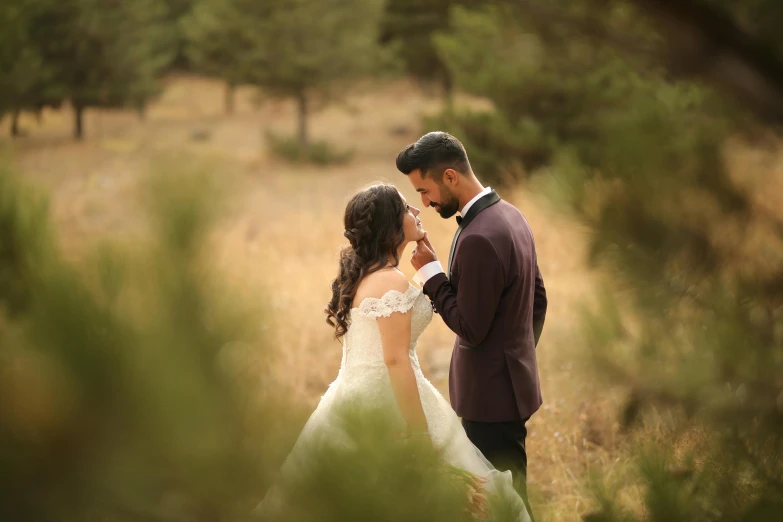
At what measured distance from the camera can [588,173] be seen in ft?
4.57

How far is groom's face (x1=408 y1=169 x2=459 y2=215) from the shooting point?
3.43m

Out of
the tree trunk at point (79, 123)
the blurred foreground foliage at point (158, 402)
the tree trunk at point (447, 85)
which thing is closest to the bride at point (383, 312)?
the blurred foreground foliage at point (158, 402)

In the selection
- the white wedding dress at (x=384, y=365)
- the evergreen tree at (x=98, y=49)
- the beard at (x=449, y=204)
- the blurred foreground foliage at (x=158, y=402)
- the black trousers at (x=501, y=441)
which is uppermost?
the blurred foreground foliage at (x=158, y=402)

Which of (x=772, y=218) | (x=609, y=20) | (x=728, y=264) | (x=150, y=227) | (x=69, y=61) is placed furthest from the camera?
(x=69, y=61)

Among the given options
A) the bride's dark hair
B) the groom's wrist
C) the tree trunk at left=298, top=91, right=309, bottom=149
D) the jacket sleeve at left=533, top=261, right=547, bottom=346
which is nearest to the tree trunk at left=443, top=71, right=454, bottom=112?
the tree trunk at left=298, top=91, right=309, bottom=149

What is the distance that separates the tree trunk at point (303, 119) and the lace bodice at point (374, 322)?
1006 inches

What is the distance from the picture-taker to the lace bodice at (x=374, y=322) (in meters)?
3.41

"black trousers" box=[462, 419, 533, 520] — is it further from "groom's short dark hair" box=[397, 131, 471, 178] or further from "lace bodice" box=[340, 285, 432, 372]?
"groom's short dark hair" box=[397, 131, 471, 178]

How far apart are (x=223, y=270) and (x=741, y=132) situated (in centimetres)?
97

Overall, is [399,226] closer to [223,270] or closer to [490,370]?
[490,370]

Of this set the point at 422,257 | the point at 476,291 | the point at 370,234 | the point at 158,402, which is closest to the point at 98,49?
the point at 370,234

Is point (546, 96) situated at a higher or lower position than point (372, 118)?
higher

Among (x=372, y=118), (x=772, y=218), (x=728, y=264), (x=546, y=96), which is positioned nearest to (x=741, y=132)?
(x=772, y=218)

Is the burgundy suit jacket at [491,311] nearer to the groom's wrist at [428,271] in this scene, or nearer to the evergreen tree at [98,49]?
the groom's wrist at [428,271]
